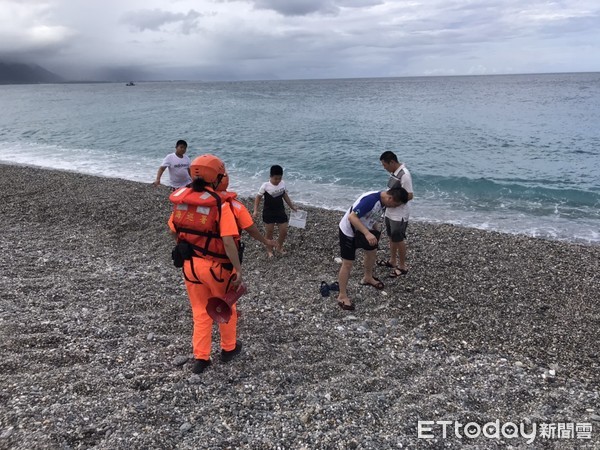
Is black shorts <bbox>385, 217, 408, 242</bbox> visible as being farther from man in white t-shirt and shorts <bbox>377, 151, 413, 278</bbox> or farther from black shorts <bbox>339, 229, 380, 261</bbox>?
black shorts <bbox>339, 229, 380, 261</bbox>

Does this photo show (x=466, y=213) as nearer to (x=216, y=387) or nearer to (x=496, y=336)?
(x=496, y=336)

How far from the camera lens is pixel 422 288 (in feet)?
22.5

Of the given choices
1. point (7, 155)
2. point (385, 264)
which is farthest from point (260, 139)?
point (385, 264)

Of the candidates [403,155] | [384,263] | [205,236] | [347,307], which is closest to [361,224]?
[347,307]

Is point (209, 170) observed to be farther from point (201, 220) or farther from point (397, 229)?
point (397, 229)

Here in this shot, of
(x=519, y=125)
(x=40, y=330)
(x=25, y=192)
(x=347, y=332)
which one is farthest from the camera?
(x=519, y=125)

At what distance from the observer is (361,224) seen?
551cm

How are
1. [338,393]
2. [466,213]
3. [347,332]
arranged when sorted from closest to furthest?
[338,393]
[347,332]
[466,213]

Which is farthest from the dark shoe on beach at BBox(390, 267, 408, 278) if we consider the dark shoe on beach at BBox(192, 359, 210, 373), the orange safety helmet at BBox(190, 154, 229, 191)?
the orange safety helmet at BBox(190, 154, 229, 191)

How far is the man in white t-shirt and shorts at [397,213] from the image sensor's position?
6.38 metres

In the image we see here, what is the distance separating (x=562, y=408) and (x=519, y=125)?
38302mm

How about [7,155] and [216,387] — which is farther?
[7,155]

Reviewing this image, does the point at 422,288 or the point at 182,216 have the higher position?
the point at 182,216

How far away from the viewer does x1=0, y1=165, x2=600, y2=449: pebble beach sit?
3.72 metres
